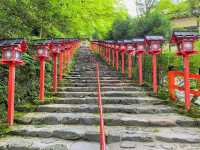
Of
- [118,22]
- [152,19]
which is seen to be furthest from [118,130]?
[118,22]

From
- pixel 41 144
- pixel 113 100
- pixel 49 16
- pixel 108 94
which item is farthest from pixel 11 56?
pixel 49 16

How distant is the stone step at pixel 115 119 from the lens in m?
6.85

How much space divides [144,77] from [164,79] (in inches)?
49.3

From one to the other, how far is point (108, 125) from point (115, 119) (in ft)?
0.66

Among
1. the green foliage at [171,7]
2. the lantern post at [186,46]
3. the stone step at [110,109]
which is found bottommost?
the stone step at [110,109]

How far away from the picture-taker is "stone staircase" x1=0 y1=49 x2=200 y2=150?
5.80m

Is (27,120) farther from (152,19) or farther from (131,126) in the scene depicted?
(152,19)

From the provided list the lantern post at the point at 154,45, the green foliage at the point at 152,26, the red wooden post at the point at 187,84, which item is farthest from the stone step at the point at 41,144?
the green foliage at the point at 152,26

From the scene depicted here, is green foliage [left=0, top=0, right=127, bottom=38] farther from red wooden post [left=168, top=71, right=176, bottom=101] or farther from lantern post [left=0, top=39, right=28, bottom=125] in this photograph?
red wooden post [left=168, top=71, right=176, bottom=101]

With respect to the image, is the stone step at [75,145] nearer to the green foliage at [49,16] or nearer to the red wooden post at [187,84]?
the red wooden post at [187,84]

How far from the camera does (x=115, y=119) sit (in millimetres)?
6980

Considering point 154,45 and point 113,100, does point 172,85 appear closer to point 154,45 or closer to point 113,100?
point 154,45

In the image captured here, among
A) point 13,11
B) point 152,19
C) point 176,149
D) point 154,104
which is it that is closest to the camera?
point 176,149

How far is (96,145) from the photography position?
583 centimetres
